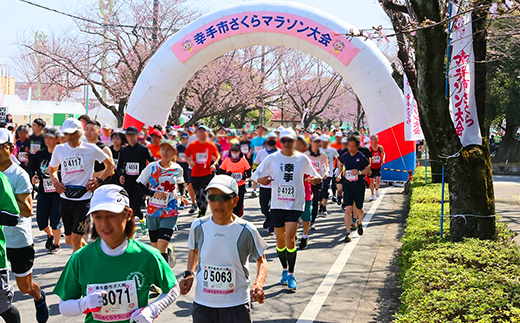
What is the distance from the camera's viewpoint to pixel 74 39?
89.3ft

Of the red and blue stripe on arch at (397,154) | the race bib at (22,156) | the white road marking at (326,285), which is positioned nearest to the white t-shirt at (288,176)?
the white road marking at (326,285)

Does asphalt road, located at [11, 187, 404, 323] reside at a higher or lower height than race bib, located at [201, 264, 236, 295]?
lower

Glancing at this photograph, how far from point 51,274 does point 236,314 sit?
434 cm

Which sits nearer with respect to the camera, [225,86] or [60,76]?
[60,76]

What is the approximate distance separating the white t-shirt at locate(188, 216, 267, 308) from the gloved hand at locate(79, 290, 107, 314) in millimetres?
930

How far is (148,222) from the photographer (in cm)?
699

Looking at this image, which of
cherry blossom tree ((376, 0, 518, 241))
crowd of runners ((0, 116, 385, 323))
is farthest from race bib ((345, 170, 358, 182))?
cherry blossom tree ((376, 0, 518, 241))

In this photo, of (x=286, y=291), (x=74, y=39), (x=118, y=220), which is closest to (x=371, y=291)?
(x=286, y=291)

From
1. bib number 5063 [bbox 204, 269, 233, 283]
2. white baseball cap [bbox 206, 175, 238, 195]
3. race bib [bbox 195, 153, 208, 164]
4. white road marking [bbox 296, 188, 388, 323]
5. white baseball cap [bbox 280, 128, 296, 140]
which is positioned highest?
white baseball cap [bbox 280, 128, 296, 140]

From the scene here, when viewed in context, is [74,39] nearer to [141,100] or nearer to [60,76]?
[60,76]

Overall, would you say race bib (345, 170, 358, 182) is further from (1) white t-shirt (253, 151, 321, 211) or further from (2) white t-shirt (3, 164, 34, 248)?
(2) white t-shirt (3, 164, 34, 248)

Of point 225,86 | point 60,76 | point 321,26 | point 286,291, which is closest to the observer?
point 286,291

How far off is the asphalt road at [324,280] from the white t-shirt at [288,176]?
975 millimetres

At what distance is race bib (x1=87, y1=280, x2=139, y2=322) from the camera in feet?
9.68
